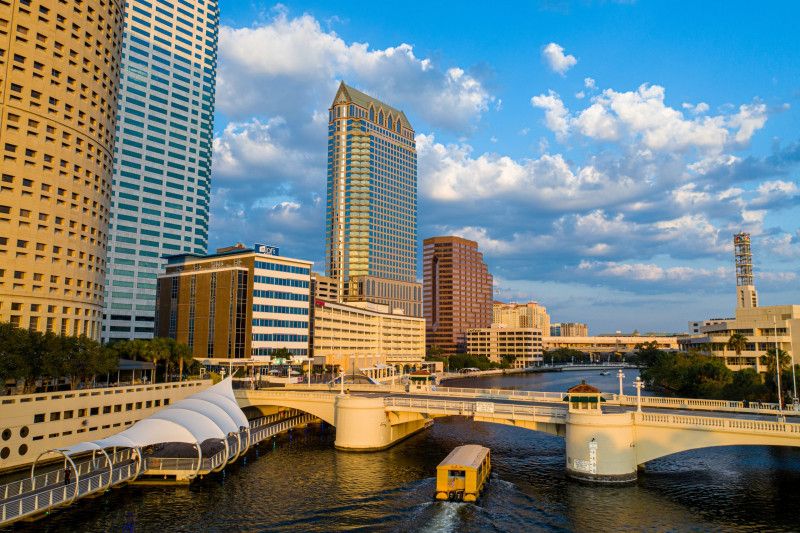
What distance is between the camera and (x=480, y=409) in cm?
6356

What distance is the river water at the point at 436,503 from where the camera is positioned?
43375mm

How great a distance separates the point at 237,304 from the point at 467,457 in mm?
89069

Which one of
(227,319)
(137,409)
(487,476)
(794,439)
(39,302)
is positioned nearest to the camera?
(794,439)

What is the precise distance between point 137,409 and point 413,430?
1504 inches

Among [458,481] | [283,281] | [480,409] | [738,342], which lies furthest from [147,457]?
[738,342]

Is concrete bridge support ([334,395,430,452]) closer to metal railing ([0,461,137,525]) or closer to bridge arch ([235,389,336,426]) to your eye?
bridge arch ([235,389,336,426])

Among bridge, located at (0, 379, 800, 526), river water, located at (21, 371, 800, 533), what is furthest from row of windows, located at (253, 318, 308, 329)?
river water, located at (21, 371, 800, 533)

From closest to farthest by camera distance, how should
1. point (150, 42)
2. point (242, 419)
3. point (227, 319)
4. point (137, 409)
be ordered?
point (242, 419)
point (137, 409)
point (227, 319)
point (150, 42)

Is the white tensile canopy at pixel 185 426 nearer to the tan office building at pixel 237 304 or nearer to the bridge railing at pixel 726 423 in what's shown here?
the bridge railing at pixel 726 423

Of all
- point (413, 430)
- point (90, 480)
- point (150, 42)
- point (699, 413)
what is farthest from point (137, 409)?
point (150, 42)

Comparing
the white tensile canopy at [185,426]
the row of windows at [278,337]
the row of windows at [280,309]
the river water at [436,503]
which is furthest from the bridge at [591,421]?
the row of windows at [280,309]

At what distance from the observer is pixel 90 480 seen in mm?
47938

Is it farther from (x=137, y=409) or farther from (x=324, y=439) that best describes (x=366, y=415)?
(x=137, y=409)

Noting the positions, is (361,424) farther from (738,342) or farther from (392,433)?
(738,342)
